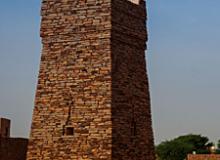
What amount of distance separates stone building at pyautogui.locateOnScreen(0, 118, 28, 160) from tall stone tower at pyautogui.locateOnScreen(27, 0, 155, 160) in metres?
4.84

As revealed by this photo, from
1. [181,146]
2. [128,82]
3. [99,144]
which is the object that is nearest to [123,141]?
[99,144]

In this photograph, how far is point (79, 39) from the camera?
33.8 feet

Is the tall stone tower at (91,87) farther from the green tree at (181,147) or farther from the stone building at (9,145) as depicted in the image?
the green tree at (181,147)

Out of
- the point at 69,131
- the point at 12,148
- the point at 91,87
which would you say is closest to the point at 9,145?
the point at 12,148

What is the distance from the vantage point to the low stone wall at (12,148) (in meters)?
14.6

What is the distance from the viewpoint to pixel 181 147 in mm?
53500

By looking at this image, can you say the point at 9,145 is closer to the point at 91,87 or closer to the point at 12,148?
the point at 12,148

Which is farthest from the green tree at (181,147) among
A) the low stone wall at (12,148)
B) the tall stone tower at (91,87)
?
the tall stone tower at (91,87)

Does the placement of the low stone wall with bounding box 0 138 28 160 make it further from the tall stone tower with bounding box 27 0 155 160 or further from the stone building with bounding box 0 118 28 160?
the tall stone tower with bounding box 27 0 155 160

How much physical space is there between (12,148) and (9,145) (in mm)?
192

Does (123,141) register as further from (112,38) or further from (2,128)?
(2,128)

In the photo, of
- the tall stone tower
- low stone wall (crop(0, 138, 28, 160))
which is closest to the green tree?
low stone wall (crop(0, 138, 28, 160))

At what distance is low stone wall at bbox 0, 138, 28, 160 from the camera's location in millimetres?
14641

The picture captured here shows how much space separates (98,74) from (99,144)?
1547 millimetres
